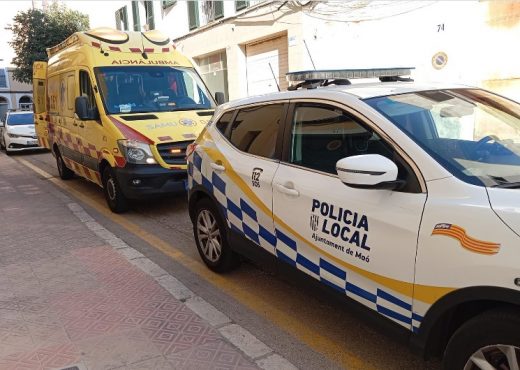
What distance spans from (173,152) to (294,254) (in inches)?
142

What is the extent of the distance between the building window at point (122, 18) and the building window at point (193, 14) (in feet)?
19.9

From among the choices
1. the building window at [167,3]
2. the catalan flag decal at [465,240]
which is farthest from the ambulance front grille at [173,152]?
the building window at [167,3]

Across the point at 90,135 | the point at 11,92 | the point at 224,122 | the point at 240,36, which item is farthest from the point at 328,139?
the point at 11,92

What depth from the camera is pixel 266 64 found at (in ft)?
48.3

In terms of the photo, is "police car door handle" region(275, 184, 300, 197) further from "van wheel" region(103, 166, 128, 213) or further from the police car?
"van wheel" region(103, 166, 128, 213)

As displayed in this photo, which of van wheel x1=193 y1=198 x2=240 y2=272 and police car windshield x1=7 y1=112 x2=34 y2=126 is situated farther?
police car windshield x1=7 y1=112 x2=34 y2=126

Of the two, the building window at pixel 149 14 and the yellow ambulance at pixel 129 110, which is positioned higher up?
the building window at pixel 149 14

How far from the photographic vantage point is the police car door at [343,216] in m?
2.35

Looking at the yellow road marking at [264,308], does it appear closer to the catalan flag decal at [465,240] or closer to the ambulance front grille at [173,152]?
the ambulance front grille at [173,152]

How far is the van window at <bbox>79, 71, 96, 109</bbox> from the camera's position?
698 centimetres

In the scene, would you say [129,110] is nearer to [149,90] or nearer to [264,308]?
[149,90]

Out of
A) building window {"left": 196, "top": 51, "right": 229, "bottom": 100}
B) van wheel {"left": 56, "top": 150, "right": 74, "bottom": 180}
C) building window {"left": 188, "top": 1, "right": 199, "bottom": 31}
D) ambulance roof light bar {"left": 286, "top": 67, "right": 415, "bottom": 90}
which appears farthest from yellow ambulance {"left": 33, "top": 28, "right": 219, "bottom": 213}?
building window {"left": 188, "top": 1, "right": 199, "bottom": 31}

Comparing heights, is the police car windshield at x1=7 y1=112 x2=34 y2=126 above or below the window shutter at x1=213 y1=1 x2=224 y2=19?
below

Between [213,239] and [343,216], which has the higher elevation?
[343,216]
